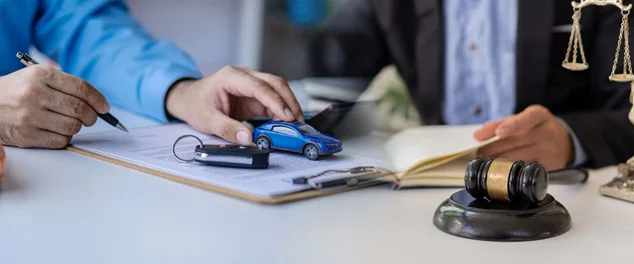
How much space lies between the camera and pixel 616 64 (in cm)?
73

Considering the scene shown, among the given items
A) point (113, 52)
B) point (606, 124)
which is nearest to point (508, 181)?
point (606, 124)

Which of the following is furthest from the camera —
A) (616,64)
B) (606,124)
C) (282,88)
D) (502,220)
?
(606,124)

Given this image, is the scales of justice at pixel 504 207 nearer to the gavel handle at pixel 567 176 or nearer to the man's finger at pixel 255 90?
the gavel handle at pixel 567 176

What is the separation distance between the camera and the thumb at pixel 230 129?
870 mm

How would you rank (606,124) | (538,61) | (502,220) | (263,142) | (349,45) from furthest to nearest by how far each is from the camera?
(349,45) < (538,61) < (606,124) < (263,142) < (502,220)

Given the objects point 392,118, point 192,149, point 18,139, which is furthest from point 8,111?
point 392,118

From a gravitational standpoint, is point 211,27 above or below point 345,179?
above

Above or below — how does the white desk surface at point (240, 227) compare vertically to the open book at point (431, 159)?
below

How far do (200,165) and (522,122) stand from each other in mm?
416

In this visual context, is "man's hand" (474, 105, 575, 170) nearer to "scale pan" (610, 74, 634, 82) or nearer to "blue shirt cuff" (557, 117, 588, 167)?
"blue shirt cuff" (557, 117, 588, 167)

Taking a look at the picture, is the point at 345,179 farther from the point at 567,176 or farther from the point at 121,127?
the point at 121,127

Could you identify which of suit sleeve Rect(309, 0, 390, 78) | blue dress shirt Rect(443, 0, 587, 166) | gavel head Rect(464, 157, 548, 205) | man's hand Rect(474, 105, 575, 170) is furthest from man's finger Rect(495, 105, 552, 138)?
suit sleeve Rect(309, 0, 390, 78)

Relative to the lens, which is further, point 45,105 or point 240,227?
point 45,105

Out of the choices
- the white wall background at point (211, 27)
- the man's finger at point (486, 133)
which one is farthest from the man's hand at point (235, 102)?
the white wall background at point (211, 27)
